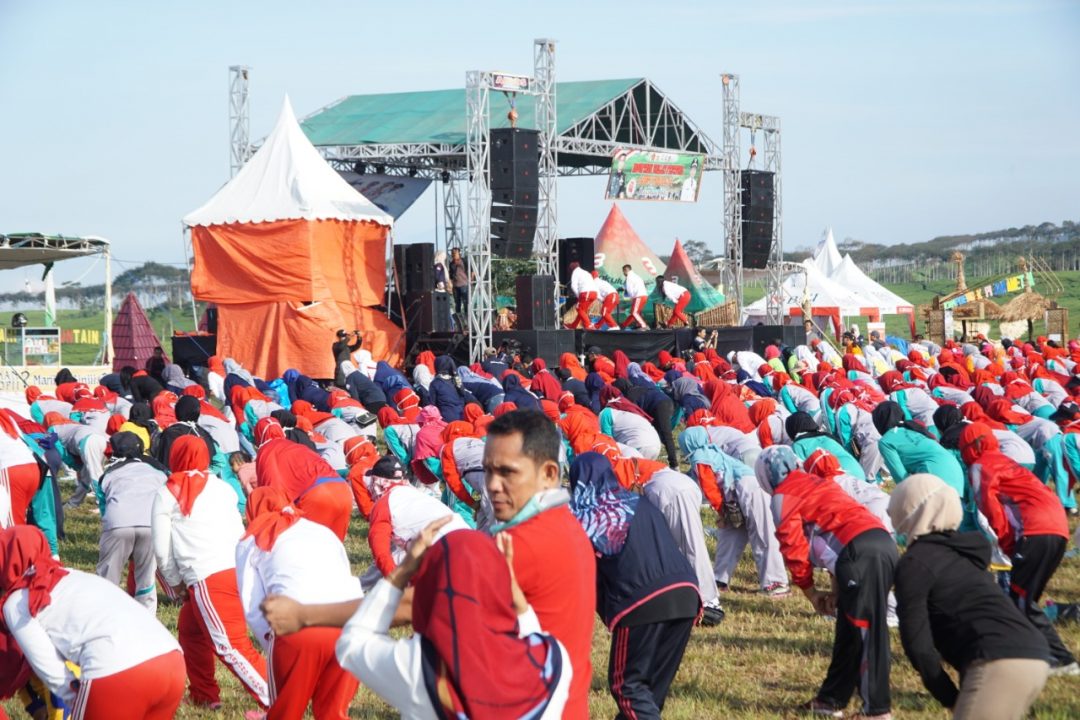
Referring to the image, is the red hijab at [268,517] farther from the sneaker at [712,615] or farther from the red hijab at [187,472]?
the sneaker at [712,615]

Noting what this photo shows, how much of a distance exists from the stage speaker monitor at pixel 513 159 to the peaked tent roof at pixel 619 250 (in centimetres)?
1044

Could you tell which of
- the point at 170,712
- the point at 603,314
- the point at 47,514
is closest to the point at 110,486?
the point at 47,514

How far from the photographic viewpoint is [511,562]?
120 inches

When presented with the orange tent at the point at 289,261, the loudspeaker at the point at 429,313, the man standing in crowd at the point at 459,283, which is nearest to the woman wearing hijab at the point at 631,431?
the orange tent at the point at 289,261

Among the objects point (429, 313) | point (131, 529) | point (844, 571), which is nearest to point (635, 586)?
point (844, 571)

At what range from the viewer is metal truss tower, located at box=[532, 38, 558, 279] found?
73.0 ft

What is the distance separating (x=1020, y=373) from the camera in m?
16.9

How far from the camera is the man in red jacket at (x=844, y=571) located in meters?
5.85

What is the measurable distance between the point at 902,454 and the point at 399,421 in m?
4.70

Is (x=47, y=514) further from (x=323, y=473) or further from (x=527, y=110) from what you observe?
(x=527, y=110)

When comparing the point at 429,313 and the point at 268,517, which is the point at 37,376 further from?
the point at 268,517

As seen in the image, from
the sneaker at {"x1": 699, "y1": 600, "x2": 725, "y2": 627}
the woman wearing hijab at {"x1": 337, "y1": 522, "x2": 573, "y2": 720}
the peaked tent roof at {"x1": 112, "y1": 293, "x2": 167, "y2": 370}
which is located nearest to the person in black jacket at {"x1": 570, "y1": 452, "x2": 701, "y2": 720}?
the woman wearing hijab at {"x1": 337, "y1": 522, "x2": 573, "y2": 720}

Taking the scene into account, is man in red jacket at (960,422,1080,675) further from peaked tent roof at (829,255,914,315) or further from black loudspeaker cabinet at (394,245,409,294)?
peaked tent roof at (829,255,914,315)

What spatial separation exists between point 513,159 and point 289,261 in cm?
407
